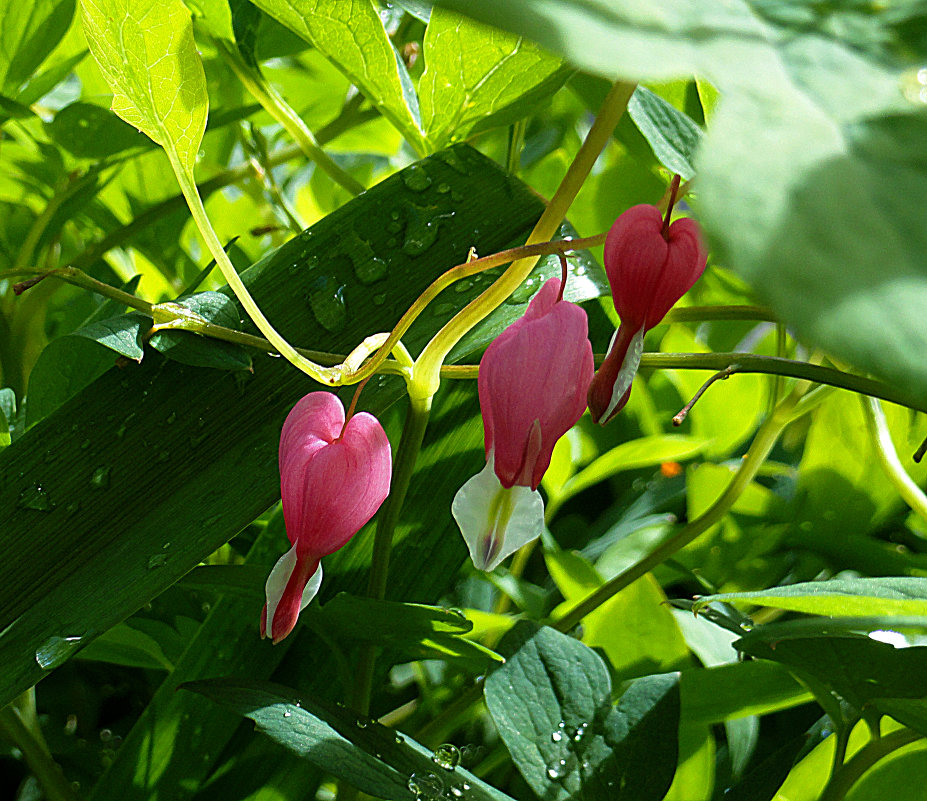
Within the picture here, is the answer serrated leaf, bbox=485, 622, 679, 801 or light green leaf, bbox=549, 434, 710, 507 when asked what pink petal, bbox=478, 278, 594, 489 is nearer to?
serrated leaf, bbox=485, 622, 679, 801

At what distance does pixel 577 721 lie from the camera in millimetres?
298

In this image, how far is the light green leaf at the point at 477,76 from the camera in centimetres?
33

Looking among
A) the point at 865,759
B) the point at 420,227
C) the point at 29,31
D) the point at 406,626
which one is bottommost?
the point at 865,759

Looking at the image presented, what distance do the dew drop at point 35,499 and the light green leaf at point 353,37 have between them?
191 millimetres

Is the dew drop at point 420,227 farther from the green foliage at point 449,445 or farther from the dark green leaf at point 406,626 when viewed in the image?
the dark green leaf at point 406,626

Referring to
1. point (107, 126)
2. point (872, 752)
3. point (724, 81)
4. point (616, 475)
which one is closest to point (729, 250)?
point (724, 81)

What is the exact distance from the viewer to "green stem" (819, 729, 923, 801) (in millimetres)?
323

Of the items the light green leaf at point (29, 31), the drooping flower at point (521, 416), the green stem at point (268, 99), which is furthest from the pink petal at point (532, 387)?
the light green leaf at point (29, 31)

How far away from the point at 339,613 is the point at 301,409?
8 cm

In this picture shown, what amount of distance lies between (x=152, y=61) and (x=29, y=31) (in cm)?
26

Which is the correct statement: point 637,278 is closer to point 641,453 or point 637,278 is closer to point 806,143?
point 806,143

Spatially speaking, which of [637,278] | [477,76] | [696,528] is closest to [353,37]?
[477,76]

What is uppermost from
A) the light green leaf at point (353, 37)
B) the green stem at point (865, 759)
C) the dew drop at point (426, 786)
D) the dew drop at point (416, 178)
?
the light green leaf at point (353, 37)

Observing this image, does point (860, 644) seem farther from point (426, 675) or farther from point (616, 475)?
point (616, 475)
